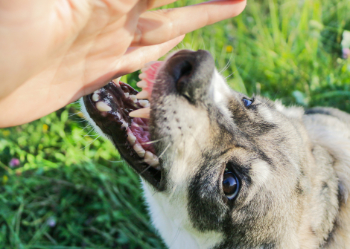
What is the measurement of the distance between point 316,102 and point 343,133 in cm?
147

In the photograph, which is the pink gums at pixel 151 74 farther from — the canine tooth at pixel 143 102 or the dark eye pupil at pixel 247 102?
the dark eye pupil at pixel 247 102

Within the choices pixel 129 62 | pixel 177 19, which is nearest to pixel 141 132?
pixel 129 62

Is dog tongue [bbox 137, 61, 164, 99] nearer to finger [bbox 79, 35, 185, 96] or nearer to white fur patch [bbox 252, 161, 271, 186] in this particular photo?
finger [bbox 79, 35, 185, 96]

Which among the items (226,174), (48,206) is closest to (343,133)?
(226,174)

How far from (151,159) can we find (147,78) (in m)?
0.62

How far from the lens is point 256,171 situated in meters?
2.23

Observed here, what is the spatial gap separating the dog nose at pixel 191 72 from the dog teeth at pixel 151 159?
1.76 feet

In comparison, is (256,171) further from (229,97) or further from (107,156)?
(107,156)

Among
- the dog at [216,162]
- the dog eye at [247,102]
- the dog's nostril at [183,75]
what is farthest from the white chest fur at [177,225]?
the dog eye at [247,102]

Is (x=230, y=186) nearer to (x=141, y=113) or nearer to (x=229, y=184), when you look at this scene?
(x=229, y=184)

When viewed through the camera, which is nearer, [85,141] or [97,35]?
[97,35]

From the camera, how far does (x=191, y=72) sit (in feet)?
6.64

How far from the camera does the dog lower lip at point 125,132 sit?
232 cm

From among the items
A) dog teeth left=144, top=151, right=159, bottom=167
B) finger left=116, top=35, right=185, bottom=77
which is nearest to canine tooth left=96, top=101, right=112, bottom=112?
finger left=116, top=35, right=185, bottom=77
